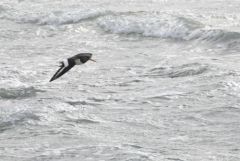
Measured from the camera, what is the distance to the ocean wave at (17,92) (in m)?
11.8

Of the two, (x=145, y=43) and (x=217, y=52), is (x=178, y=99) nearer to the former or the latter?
(x=217, y=52)

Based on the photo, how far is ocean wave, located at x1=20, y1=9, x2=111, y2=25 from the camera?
64.5 feet

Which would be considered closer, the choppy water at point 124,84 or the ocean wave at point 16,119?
the choppy water at point 124,84

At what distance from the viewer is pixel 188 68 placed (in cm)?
1328

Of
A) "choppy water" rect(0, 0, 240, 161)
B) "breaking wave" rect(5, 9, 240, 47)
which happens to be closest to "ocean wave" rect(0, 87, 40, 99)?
"choppy water" rect(0, 0, 240, 161)

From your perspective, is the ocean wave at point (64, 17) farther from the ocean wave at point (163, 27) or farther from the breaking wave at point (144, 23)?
the ocean wave at point (163, 27)

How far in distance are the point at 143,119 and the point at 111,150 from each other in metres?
1.45

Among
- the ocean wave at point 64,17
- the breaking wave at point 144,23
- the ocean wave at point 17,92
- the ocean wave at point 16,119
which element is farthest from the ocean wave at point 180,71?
the ocean wave at point 64,17

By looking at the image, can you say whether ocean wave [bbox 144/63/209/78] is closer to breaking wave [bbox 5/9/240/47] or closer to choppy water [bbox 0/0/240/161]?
choppy water [bbox 0/0/240/161]

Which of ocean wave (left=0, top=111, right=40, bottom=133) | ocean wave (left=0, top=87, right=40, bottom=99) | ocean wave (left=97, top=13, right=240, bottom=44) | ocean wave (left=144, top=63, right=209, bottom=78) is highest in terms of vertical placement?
ocean wave (left=97, top=13, right=240, bottom=44)

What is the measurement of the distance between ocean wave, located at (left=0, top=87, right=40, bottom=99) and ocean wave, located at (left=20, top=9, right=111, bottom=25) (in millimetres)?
7436

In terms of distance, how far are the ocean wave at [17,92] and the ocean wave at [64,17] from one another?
293 inches

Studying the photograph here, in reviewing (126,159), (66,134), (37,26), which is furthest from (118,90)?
(37,26)

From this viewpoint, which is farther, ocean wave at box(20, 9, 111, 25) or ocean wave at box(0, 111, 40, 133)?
ocean wave at box(20, 9, 111, 25)
